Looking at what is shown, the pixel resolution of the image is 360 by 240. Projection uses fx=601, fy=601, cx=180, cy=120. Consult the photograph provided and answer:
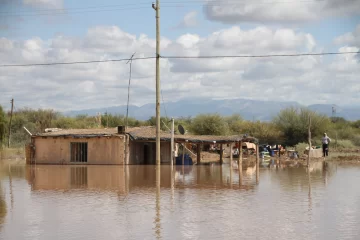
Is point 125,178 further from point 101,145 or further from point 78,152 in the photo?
point 78,152

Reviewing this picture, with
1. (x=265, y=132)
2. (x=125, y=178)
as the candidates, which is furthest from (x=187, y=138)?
(x=265, y=132)

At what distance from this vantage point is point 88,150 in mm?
37562

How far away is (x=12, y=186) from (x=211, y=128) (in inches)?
1267

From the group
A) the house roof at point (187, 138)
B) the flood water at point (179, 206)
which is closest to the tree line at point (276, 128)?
the house roof at point (187, 138)

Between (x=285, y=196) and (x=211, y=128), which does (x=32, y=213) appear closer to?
(x=285, y=196)

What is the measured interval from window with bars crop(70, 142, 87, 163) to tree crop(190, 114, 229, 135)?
61.6ft

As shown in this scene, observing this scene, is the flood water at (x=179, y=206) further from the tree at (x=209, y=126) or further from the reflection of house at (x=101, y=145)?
the tree at (x=209, y=126)

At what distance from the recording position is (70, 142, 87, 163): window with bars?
125ft

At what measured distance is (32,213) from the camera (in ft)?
54.6

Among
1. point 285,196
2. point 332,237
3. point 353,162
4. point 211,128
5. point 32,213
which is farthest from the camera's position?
point 211,128

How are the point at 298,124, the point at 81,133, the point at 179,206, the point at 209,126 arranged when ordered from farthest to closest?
the point at 298,124 < the point at 209,126 < the point at 81,133 < the point at 179,206

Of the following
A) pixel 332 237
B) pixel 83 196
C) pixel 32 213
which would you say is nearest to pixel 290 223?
pixel 332 237

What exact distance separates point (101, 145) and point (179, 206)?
19.8 m

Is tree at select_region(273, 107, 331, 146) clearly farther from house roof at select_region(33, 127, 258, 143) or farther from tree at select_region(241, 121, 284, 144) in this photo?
house roof at select_region(33, 127, 258, 143)
